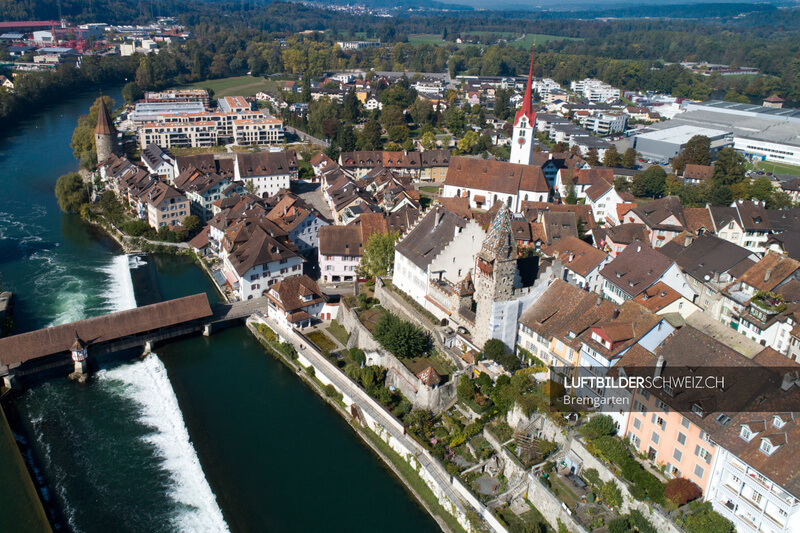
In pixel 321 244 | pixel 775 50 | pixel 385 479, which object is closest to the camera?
pixel 385 479

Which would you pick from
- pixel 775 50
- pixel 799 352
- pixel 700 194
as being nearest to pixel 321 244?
pixel 799 352

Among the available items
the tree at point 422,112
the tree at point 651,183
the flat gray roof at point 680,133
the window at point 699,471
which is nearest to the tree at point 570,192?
the tree at point 651,183

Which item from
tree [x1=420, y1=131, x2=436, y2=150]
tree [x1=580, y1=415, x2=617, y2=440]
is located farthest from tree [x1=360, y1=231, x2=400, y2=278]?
tree [x1=420, y1=131, x2=436, y2=150]

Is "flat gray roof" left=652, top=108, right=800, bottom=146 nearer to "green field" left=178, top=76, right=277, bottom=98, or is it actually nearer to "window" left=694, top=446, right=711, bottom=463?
"window" left=694, top=446, right=711, bottom=463

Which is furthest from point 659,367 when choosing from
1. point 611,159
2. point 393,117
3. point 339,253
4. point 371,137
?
point 393,117

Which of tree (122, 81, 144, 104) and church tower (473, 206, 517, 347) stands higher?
church tower (473, 206, 517, 347)

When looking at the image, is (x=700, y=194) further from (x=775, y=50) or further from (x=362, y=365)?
(x=775, y=50)
